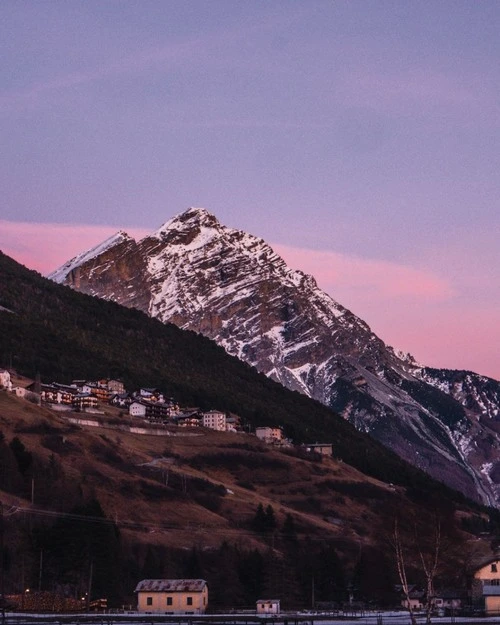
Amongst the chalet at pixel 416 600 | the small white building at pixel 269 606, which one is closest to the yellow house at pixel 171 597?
the small white building at pixel 269 606

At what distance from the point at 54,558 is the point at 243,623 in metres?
42.7

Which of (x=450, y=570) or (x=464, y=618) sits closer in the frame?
(x=464, y=618)

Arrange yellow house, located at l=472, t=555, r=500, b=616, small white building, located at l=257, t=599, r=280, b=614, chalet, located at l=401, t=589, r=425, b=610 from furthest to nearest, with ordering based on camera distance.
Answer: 1. chalet, located at l=401, t=589, r=425, b=610
2. yellow house, located at l=472, t=555, r=500, b=616
3. small white building, located at l=257, t=599, r=280, b=614

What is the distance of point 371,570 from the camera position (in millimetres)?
195500

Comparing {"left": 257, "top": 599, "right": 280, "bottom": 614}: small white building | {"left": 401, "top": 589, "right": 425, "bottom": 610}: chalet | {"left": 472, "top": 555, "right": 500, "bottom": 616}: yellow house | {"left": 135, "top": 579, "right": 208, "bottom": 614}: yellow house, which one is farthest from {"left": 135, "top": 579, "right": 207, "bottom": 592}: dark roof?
{"left": 472, "top": 555, "right": 500, "bottom": 616}: yellow house

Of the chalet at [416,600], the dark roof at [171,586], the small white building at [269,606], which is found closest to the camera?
the dark roof at [171,586]

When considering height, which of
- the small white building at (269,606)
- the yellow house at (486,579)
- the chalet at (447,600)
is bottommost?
the small white building at (269,606)

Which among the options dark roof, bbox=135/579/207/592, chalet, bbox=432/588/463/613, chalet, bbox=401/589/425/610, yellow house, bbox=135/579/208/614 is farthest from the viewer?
chalet, bbox=401/589/425/610

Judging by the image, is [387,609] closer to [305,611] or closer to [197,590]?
[305,611]

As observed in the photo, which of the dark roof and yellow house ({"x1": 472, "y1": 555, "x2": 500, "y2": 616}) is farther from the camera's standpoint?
yellow house ({"x1": 472, "y1": 555, "x2": 500, "y2": 616})

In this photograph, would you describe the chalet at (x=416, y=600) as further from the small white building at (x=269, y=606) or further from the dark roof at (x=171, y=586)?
the dark roof at (x=171, y=586)

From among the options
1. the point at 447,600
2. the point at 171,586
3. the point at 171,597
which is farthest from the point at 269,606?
the point at 447,600

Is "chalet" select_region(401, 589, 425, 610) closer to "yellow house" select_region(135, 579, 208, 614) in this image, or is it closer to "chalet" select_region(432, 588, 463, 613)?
"chalet" select_region(432, 588, 463, 613)

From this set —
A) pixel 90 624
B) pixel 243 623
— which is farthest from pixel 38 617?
pixel 243 623
